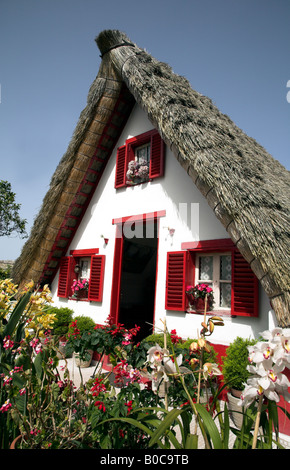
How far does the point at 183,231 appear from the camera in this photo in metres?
5.32

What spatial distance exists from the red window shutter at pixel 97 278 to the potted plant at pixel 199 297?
231 cm

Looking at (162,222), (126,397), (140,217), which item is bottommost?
(126,397)

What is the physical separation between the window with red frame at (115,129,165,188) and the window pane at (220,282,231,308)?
245 cm

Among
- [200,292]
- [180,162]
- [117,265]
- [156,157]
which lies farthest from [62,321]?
[180,162]

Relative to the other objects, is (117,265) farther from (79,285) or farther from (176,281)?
(176,281)

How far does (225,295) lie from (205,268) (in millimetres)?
576

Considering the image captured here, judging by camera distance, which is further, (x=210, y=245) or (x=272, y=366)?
(x=210, y=245)

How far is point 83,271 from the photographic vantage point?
7668mm

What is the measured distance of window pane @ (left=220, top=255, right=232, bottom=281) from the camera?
16.0 feet

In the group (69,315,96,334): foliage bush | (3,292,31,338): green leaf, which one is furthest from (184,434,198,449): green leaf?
(69,315,96,334): foliage bush

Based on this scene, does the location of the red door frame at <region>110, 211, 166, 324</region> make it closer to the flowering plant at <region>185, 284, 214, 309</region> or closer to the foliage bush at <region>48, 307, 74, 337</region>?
the foliage bush at <region>48, 307, 74, 337</region>
